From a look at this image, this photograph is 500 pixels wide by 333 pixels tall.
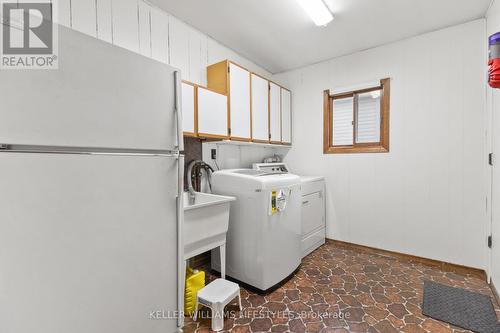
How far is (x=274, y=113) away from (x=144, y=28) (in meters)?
1.75

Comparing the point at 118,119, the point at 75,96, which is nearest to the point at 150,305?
the point at 118,119

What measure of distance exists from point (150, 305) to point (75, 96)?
3.66ft

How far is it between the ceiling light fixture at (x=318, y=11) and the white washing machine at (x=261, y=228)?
4.97 feet

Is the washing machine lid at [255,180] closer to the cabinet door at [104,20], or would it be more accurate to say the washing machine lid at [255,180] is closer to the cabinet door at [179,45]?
the cabinet door at [179,45]

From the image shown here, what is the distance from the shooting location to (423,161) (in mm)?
2580

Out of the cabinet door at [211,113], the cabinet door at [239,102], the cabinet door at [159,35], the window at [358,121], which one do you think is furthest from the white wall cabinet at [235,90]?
the window at [358,121]

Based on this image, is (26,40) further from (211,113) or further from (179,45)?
(179,45)

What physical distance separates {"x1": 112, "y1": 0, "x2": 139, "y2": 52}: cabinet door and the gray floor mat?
3172 mm

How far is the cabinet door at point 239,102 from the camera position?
2465 mm

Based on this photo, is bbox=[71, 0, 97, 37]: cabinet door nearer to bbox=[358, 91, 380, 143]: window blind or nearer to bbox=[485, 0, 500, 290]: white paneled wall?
bbox=[358, 91, 380, 143]: window blind

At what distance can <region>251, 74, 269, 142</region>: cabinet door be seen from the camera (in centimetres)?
277

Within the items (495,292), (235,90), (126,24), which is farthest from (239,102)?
(495,292)

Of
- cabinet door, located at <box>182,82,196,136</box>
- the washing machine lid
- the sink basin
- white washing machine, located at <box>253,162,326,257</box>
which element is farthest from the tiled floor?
cabinet door, located at <box>182,82,196,136</box>

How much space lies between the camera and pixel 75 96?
98 centimetres
